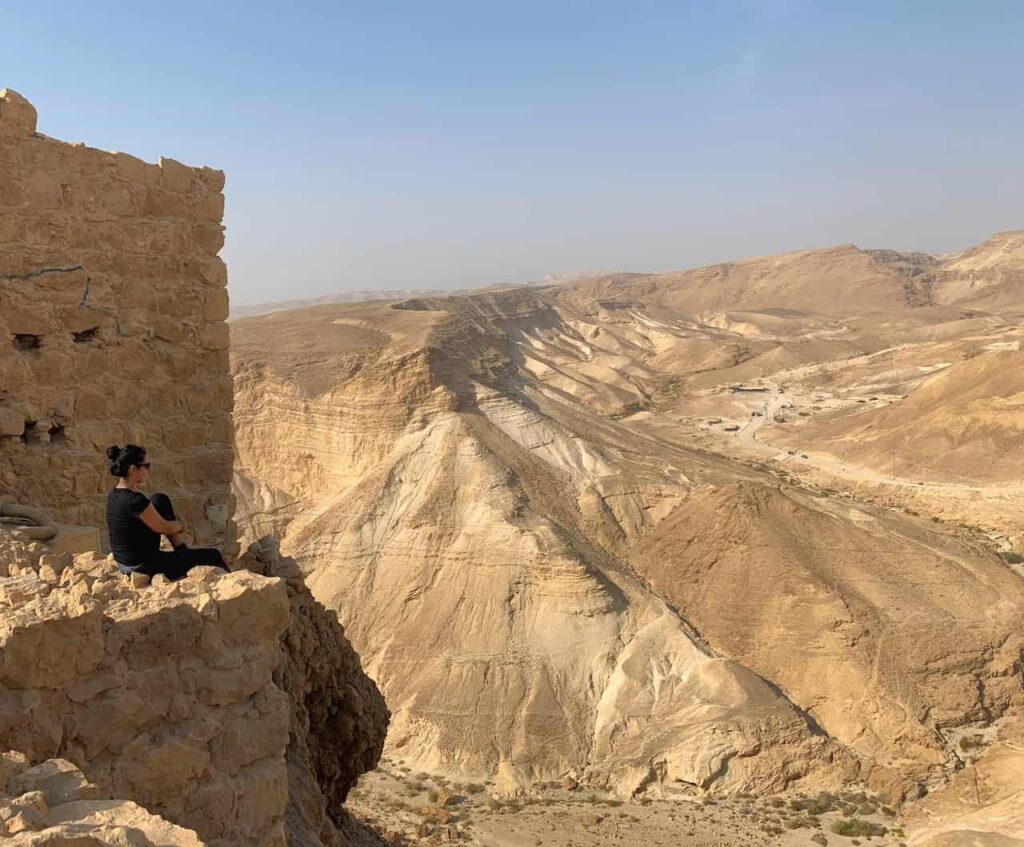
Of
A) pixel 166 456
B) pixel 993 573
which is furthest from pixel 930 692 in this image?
pixel 166 456

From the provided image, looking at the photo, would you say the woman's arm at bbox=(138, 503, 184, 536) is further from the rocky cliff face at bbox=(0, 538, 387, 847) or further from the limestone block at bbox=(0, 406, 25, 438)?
the limestone block at bbox=(0, 406, 25, 438)

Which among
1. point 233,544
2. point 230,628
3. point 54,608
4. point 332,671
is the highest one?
point 54,608

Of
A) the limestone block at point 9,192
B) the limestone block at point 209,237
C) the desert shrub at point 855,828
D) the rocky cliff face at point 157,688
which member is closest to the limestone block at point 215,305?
the limestone block at point 209,237

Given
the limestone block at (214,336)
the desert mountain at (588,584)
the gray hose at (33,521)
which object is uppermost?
the limestone block at (214,336)

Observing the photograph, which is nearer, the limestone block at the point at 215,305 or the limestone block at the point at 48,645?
the limestone block at the point at 48,645

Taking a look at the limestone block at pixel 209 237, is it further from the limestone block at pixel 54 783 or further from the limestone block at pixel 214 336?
the limestone block at pixel 54 783

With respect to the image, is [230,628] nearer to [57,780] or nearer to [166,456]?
[57,780]

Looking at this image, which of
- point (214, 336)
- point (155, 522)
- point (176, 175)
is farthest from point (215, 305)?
point (155, 522)
